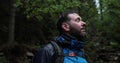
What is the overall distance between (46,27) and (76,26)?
50.9 ft

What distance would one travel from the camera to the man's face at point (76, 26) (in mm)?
4039

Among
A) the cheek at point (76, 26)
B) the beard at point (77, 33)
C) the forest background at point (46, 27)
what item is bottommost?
the forest background at point (46, 27)

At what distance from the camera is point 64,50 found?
3.93 meters

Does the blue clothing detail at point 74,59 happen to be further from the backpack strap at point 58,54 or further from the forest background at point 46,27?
the forest background at point 46,27

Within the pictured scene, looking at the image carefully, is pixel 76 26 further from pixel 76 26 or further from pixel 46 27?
pixel 46 27

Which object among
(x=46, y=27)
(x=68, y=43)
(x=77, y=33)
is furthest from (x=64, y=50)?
(x=46, y=27)

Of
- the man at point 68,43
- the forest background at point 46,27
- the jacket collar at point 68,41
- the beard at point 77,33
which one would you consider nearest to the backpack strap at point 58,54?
the man at point 68,43

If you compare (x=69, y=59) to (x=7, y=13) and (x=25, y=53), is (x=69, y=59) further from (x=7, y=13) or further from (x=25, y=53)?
(x=7, y=13)

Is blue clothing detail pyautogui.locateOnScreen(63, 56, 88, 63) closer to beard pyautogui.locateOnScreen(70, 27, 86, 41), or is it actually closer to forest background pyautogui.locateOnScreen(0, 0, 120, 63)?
beard pyautogui.locateOnScreen(70, 27, 86, 41)

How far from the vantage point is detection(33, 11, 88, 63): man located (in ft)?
12.6

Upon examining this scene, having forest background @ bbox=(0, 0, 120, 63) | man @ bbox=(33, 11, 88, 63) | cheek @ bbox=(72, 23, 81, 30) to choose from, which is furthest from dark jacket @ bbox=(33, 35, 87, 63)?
forest background @ bbox=(0, 0, 120, 63)

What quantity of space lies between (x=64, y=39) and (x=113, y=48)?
47.4 feet

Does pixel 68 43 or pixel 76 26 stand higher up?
pixel 76 26

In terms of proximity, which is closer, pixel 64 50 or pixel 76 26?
pixel 64 50
